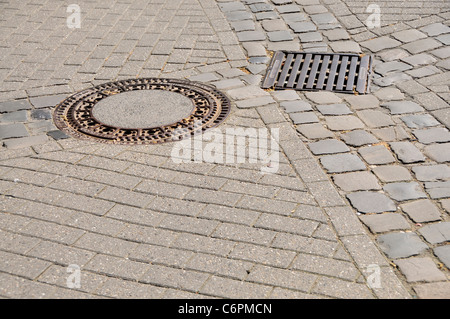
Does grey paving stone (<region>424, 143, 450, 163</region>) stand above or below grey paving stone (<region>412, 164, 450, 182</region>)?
above

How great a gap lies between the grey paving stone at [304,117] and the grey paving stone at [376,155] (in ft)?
2.19

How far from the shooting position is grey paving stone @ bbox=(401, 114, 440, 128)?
5.81 metres

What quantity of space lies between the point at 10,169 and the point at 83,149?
0.63m

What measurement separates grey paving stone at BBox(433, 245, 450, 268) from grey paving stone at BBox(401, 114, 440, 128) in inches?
71.4

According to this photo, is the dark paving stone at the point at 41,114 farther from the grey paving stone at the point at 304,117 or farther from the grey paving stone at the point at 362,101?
the grey paving stone at the point at 362,101

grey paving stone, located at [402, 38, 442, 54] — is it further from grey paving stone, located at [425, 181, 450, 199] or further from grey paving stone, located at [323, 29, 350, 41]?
grey paving stone, located at [425, 181, 450, 199]

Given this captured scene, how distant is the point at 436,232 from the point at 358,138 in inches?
57.0

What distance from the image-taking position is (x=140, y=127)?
591 centimetres

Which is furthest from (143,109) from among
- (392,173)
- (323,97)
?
(392,173)

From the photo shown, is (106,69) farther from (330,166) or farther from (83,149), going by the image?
(330,166)

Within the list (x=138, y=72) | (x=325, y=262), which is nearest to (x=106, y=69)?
(x=138, y=72)

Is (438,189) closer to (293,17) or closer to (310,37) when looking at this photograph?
(310,37)

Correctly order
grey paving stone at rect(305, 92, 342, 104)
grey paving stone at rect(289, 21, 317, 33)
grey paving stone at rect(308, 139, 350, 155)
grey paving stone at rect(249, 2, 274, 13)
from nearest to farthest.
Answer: grey paving stone at rect(308, 139, 350, 155) < grey paving stone at rect(305, 92, 342, 104) < grey paving stone at rect(289, 21, 317, 33) < grey paving stone at rect(249, 2, 274, 13)

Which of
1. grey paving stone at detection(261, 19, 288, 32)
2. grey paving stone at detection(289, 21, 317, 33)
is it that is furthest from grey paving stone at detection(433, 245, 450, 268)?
grey paving stone at detection(261, 19, 288, 32)
